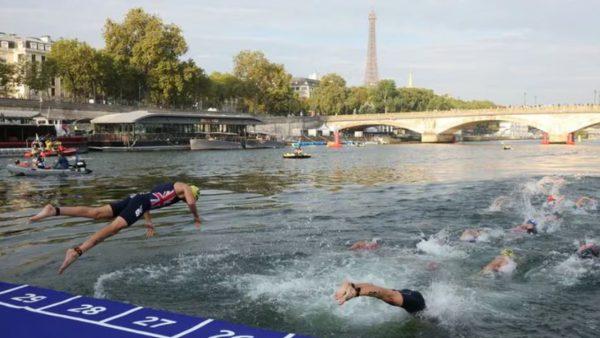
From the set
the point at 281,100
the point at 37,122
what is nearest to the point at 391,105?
the point at 281,100

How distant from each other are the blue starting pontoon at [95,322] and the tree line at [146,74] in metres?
84.9

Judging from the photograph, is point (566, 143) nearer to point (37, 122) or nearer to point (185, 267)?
point (37, 122)

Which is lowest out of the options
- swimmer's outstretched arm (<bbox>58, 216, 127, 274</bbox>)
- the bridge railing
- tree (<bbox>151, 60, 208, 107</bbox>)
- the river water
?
the river water

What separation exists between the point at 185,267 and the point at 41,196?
1719cm

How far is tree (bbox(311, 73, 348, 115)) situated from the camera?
159 meters

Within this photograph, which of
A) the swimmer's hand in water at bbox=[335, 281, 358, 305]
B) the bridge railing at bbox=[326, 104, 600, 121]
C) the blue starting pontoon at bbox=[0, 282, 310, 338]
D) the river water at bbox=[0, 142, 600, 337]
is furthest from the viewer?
the bridge railing at bbox=[326, 104, 600, 121]

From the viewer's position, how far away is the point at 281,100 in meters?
135

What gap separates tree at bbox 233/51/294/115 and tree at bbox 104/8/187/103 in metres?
29.2

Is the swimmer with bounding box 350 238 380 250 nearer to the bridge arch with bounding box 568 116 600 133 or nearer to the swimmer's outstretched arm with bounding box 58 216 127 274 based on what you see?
the swimmer's outstretched arm with bounding box 58 216 127 274

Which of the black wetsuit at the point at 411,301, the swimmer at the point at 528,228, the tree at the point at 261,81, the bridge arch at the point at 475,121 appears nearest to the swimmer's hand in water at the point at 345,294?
the black wetsuit at the point at 411,301

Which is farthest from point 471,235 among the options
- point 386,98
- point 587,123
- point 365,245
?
point 386,98

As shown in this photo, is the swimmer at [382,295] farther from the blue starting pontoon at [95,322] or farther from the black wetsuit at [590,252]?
the black wetsuit at [590,252]

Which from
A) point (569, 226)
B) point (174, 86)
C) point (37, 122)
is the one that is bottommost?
point (569, 226)

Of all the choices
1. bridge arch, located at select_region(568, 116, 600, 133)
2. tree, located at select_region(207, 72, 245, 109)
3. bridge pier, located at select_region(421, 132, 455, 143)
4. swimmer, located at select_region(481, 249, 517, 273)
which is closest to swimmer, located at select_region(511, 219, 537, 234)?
swimmer, located at select_region(481, 249, 517, 273)
